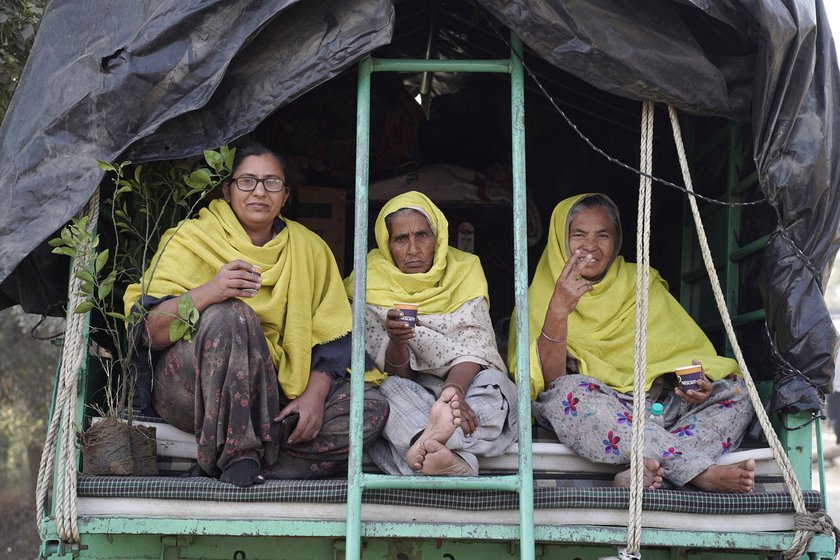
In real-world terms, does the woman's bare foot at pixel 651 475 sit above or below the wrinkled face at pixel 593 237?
below

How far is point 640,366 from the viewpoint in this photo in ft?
9.68

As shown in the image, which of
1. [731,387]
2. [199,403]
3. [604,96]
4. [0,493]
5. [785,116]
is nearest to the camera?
[199,403]

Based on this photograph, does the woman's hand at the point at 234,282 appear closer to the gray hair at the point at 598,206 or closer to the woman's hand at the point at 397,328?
the woman's hand at the point at 397,328

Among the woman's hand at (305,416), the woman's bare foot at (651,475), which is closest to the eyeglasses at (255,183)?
the woman's hand at (305,416)

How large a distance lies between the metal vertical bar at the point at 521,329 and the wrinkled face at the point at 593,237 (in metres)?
0.85

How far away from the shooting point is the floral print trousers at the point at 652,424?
314 cm

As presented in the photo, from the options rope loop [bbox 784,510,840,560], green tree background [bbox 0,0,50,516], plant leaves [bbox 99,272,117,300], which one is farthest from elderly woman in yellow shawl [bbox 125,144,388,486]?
green tree background [bbox 0,0,50,516]

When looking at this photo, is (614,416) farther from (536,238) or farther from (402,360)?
(536,238)

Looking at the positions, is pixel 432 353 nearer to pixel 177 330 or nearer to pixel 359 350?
pixel 359 350

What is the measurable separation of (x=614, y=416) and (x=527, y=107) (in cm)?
219

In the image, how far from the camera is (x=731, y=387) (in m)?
3.40

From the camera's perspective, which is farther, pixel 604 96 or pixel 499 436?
pixel 604 96

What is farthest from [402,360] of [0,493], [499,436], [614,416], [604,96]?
[0,493]

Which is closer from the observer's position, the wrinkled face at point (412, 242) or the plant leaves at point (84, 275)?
the plant leaves at point (84, 275)
